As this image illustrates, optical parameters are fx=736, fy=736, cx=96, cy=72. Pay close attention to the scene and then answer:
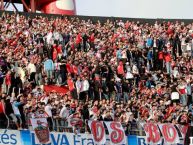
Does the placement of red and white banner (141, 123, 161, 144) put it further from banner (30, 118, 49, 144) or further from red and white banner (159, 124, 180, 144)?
banner (30, 118, 49, 144)

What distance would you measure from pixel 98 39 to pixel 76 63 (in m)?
4.74

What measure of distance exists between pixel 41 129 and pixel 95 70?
7.58 meters

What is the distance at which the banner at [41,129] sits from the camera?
26.8 m

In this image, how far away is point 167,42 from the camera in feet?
131

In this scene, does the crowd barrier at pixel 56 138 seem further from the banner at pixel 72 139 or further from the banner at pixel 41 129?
the banner at pixel 41 129

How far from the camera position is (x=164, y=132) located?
28.8 m

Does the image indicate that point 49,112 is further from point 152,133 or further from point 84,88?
point 84,88

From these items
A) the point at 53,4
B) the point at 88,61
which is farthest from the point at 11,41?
the point at 53,4

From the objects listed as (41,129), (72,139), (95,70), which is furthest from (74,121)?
(95,70)

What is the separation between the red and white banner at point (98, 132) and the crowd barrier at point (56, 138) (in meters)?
0.18

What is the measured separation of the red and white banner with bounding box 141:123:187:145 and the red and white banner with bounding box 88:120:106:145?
1.68m

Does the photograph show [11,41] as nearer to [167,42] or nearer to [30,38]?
[30,38]

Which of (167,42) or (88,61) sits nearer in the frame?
(88,61)

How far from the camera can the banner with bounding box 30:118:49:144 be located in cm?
2678
